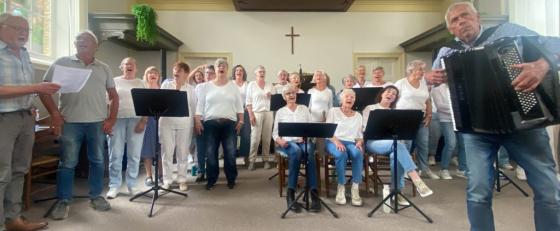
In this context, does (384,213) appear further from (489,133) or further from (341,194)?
(489,133)

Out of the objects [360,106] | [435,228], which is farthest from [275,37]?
[435,228]

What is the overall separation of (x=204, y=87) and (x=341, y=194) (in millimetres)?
1796

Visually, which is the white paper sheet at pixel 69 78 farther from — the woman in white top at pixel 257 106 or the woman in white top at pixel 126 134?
the woman in white top at pixel 257 106

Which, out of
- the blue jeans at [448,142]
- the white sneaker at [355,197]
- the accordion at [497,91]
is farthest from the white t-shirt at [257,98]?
the accordion at [497,91]

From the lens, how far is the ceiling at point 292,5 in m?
7.54

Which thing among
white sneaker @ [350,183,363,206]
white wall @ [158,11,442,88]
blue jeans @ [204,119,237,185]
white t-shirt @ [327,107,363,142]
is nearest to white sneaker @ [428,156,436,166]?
white t-shirt @ [327,107,363,142]

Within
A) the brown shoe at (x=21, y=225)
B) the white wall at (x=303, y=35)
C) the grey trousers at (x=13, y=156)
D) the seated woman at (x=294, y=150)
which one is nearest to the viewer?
the grey trousers at (x=13, y=156)

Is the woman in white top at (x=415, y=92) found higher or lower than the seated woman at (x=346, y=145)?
higher

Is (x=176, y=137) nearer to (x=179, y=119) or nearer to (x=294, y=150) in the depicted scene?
(x=179, y=119)

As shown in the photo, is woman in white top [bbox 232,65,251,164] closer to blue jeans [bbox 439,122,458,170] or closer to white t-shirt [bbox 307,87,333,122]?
white t-shirt [bbox 307,87,333,122]

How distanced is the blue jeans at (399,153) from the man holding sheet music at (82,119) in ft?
7.91

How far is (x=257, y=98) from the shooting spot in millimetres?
5137

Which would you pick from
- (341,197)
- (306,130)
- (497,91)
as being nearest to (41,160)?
(306,130)

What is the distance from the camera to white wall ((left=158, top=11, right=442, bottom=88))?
8227mm
